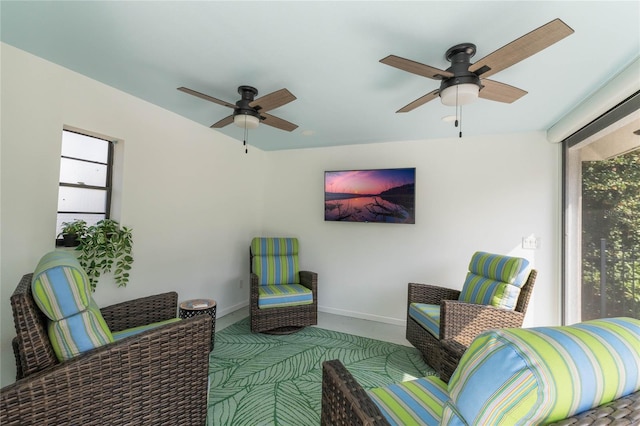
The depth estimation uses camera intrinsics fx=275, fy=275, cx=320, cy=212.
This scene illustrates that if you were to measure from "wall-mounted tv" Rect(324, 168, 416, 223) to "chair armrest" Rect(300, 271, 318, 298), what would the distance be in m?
0.87

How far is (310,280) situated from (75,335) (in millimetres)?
2378

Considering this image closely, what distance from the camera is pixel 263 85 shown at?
7.25 ft

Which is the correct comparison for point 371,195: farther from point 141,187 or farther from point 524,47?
point 141,187

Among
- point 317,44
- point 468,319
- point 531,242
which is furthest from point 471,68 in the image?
point 531,242

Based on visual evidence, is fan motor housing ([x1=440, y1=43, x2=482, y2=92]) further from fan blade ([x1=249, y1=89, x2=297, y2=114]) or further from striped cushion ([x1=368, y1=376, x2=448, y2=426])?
striped cushion ([x1=368, y1=376, x2=448, y2=426])

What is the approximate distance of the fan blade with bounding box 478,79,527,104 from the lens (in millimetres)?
1732

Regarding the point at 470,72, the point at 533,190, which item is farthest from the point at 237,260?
the point at 533,190

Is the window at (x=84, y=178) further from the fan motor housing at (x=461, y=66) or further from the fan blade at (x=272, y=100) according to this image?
the fan motor housing at (x=461, y=66)

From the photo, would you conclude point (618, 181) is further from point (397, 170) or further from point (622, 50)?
point (397, 170)

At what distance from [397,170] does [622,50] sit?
2.09 metres

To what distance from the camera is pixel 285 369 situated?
7.79 ft

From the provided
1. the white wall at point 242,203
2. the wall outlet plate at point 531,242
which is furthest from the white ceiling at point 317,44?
the wall outlet plate at point 531,242

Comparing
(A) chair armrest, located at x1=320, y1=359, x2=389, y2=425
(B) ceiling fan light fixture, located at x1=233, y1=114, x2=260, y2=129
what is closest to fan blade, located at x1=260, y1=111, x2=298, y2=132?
(B) ceiling fan light fixture, located at x1=233, y1=114, x2=260, y2=129

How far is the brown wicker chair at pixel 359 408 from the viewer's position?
1.88ft
